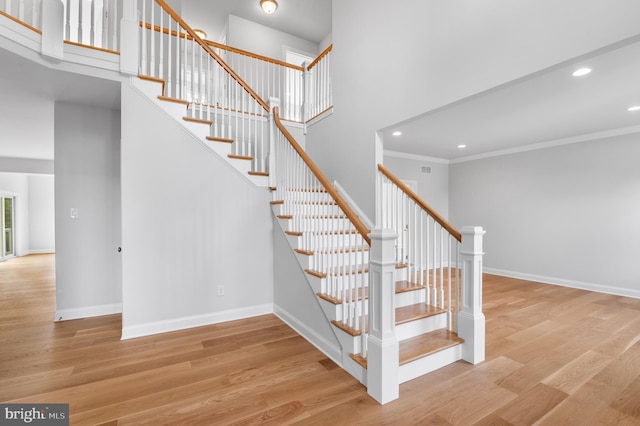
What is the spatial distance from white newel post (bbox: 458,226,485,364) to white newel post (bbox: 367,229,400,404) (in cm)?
87

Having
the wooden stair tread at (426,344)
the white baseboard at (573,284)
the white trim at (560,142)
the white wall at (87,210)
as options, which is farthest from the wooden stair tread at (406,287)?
the white trim at (560,142)

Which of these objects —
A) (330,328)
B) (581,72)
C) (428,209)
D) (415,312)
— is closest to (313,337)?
(330,328)

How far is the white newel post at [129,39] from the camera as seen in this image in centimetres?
278

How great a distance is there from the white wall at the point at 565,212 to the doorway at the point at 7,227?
41.0 feet

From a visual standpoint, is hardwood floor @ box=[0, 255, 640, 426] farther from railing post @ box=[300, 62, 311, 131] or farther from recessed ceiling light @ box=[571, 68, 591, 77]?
railing post @ box=[300, 62, 311, 131]

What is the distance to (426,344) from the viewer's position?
7.58 ft

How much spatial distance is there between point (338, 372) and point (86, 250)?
3.42m

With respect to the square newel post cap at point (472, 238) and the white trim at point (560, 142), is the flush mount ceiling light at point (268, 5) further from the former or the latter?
Result: the square newel post cap at point (472, 238)

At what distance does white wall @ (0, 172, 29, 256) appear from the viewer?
796cm

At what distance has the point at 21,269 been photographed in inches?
251

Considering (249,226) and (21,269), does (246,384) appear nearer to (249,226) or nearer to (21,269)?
(249,226)

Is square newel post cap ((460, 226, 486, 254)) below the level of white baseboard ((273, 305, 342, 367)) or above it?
above

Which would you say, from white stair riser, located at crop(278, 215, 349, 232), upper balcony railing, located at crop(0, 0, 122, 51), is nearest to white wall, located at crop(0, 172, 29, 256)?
upper balcony railing, located at crop(0, 0, 122, 51)

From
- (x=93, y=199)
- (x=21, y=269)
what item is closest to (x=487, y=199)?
(x=93, y=199)
